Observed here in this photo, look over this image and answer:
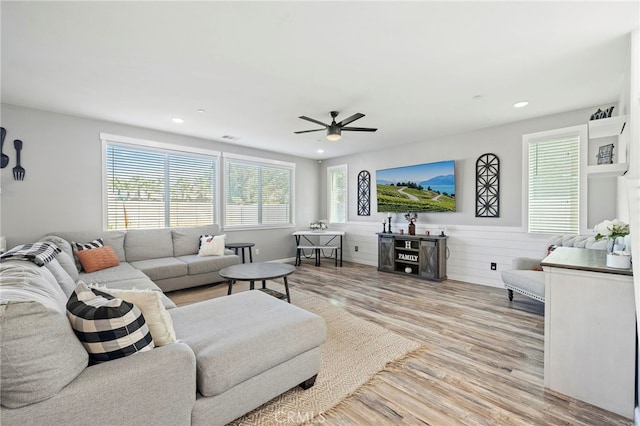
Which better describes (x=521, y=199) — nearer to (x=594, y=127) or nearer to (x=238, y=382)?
(x=594, y=127)

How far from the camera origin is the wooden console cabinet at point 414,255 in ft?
15.6

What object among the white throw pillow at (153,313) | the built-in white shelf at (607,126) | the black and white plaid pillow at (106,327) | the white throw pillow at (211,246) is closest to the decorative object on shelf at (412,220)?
the built-in white shelf at (607,126)

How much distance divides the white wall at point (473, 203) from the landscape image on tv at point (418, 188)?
0.48 feet

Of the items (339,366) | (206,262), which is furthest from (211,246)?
(339,366)

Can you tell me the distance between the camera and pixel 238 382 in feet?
4.99

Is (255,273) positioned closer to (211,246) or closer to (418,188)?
(211,246)

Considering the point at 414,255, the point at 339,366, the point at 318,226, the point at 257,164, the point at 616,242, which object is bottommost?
the point at 339,366

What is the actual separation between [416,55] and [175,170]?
14.0ft

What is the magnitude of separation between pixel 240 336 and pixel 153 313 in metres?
0.49

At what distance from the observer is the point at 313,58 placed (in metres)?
2.42

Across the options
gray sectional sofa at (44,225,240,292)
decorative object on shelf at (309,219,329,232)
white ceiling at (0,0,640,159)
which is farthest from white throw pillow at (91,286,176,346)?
decorative object on shelf at (309,219,329,232)

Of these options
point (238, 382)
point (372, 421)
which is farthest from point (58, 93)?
point (372, 421)

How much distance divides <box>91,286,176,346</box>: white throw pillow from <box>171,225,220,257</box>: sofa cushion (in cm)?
318

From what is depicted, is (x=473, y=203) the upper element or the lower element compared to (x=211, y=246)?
upper
